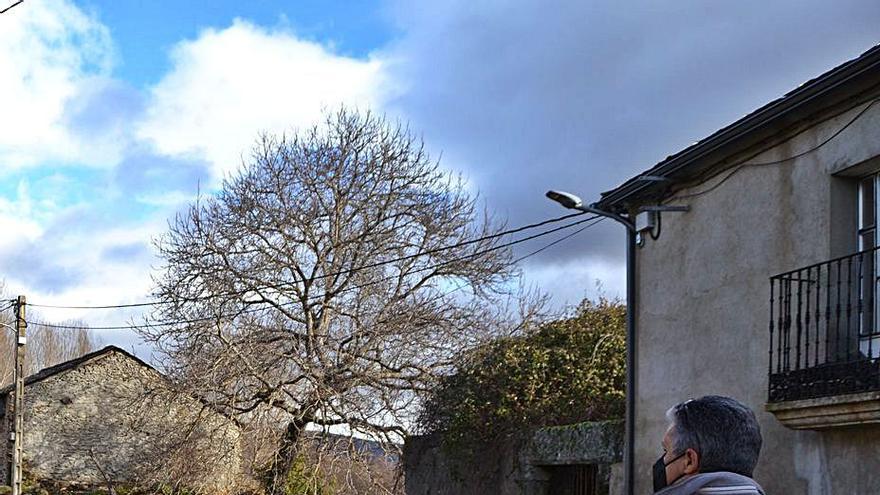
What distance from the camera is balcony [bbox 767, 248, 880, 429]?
8195mm

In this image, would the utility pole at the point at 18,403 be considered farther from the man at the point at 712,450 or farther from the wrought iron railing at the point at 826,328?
the man at the point at 712,450

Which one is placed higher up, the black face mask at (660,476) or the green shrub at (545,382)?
the green shrub at (545,382)

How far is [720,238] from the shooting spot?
34.1 feet

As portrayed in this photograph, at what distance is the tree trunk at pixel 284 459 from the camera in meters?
22.3

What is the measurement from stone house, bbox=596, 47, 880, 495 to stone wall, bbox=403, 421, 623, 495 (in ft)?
5.03

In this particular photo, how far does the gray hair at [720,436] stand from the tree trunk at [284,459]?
19680mm

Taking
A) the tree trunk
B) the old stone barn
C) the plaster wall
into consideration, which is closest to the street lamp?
the plaster wall

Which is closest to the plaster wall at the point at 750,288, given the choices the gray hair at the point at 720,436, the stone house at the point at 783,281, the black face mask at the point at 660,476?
the stone house at the point at 783,281

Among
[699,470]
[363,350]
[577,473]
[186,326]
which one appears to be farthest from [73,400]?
[699,470]

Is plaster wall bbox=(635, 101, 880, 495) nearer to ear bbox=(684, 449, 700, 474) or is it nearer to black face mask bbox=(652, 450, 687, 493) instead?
black face mask bbox=(652, 450, 687, 493)

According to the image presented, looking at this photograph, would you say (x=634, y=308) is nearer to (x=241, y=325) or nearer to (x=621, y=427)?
(x=621, y=427)

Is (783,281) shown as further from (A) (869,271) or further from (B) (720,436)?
(B) (720,436)

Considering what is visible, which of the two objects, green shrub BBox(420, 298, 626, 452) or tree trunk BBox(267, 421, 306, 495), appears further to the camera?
tree trunk BBox(267, 421, 306, 495)

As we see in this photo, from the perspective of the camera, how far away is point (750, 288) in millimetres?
9852
